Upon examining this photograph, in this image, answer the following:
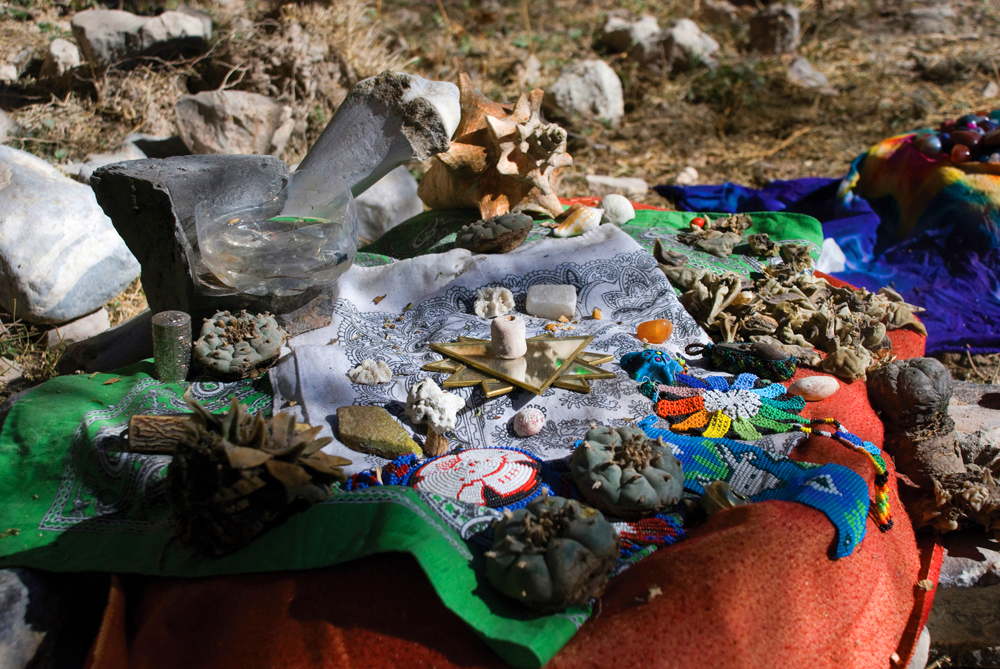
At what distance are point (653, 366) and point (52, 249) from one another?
3.53 meters

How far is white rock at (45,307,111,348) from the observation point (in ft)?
13.0

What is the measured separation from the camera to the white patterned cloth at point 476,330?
2.64m

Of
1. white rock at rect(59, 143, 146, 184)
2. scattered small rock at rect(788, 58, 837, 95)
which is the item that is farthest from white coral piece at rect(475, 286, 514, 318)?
scattered small rock at rect(788, 58, 837, 95)

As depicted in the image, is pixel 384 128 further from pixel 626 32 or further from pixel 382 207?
pixel 626 32

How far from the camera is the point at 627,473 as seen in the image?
2.13m

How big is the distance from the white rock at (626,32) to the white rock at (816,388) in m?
6.41

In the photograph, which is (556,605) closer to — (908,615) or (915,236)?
(908,615)

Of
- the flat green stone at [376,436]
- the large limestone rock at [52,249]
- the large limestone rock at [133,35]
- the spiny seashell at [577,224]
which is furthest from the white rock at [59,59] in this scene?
the flat green stone at [376,436]

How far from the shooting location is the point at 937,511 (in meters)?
2.50

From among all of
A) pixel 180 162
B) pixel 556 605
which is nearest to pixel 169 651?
pixel 556 605

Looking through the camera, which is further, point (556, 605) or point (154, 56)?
point (154, 56)

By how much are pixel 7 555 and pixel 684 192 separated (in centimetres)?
504

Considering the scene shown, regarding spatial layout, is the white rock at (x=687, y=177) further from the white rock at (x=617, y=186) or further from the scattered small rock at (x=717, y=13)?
the scattered small rock at (x=717, y=13)

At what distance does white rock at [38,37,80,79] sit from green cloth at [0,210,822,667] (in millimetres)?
4514
